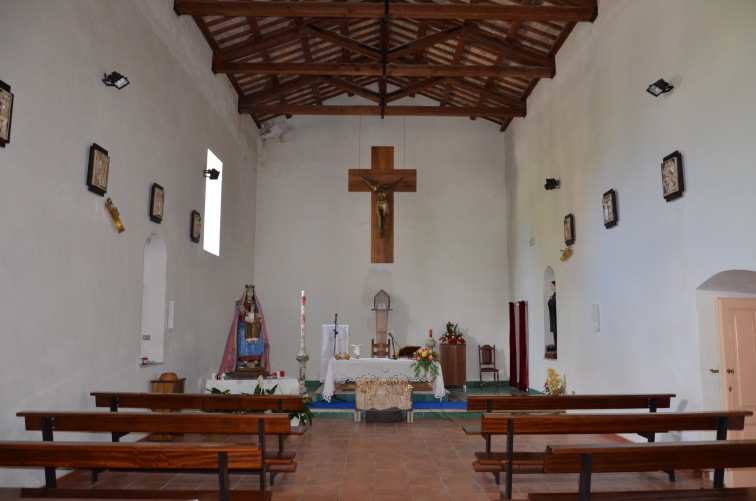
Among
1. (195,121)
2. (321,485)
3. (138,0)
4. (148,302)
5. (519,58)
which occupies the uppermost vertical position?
(519,58)

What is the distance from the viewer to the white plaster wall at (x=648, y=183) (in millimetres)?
5309

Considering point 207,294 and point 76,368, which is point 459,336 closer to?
point 207,294

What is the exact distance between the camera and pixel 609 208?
26.0 feet

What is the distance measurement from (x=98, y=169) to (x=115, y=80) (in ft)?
3.17

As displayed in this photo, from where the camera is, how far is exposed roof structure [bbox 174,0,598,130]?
855 cm

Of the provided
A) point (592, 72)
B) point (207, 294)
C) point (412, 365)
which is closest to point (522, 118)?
point (592, 72)

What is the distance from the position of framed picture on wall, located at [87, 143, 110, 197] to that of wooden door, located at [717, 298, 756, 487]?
6.21 m

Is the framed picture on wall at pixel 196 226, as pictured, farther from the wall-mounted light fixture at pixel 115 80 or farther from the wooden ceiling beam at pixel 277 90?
the wooden ceiling beam at pixel 277 90

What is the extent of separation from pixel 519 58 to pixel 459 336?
18.4ft

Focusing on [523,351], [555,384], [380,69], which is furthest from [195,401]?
[523,351]

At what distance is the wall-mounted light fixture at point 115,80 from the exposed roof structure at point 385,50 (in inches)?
105

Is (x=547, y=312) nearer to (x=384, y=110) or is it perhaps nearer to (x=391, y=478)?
(x=384, y=110)

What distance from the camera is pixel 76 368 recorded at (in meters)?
5.67

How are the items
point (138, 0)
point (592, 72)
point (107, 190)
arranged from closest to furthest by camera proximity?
point (107, 190) → point (138, 0) → point (592, 72)
